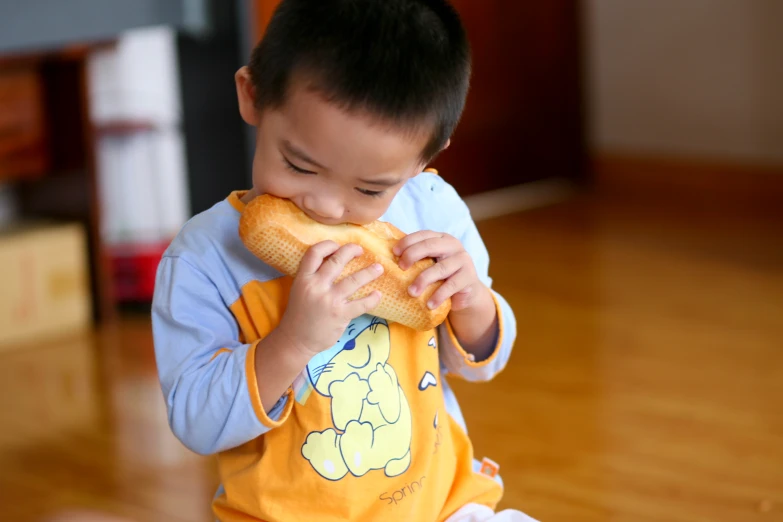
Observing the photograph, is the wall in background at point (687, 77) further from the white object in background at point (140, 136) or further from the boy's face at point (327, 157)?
the boy's face at point (327, 157)

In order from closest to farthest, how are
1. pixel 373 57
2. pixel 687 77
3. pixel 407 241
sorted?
pixel 373 57
pixel 407 241
pixel 687 77

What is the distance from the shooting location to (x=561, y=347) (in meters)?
1.72

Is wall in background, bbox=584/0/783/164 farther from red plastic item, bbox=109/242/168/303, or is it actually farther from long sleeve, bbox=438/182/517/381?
long sleeve, bbox=438/182/517/381

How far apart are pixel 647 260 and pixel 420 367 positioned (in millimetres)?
1462

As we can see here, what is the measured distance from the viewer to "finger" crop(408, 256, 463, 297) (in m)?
0.74

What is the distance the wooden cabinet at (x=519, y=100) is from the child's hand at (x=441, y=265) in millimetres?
1812

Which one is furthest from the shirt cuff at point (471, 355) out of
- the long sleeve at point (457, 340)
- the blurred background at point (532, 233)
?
the blurred background at point (532, 233)

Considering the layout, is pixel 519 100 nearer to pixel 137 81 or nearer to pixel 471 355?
pixel 137 81

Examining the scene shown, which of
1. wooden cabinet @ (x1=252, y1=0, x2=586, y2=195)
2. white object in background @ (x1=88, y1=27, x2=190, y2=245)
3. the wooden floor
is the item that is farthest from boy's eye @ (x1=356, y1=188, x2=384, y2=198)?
wooden cabinet @ (x1=252, y1=0, x2=586, y2=195)

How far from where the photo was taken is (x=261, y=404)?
0.71m

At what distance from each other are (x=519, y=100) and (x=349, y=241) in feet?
7.04

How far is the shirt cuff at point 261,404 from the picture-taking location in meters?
0.71

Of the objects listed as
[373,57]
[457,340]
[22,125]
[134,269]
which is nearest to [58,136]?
[22,125]

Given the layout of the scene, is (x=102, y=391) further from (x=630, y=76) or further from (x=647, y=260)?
(x=630, y=76)
